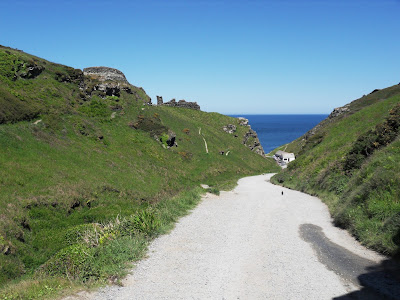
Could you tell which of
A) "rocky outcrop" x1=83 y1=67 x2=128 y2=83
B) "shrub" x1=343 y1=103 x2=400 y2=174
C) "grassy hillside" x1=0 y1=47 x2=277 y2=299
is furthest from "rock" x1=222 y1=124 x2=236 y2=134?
"shrub" x1=343 y1=103 x2=400 y2=174

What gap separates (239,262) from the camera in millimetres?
11539

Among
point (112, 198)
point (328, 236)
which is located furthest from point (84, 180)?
point (328, 236)

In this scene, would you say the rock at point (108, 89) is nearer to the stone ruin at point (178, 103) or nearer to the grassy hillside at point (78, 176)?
the grassy hillside at point (78, 176)

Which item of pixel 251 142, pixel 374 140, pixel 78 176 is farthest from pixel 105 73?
pixel 374 140

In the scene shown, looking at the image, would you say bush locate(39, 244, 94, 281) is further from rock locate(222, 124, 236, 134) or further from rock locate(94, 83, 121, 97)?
rock locate(222, 124, 236, 134)

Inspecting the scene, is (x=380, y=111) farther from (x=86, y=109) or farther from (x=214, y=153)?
(x=86, y=109)

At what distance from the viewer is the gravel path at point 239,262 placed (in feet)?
30.3

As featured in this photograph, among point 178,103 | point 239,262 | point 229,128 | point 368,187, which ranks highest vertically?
point 178,103

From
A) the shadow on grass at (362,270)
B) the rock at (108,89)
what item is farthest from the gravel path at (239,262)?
the rock at (108,89)

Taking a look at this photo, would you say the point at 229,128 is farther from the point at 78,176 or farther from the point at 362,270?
the point at 362,270

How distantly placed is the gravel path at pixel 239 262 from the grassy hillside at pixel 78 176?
1.13 m

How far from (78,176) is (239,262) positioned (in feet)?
63.0

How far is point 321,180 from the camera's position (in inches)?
1200

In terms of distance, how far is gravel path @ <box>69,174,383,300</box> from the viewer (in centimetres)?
923
